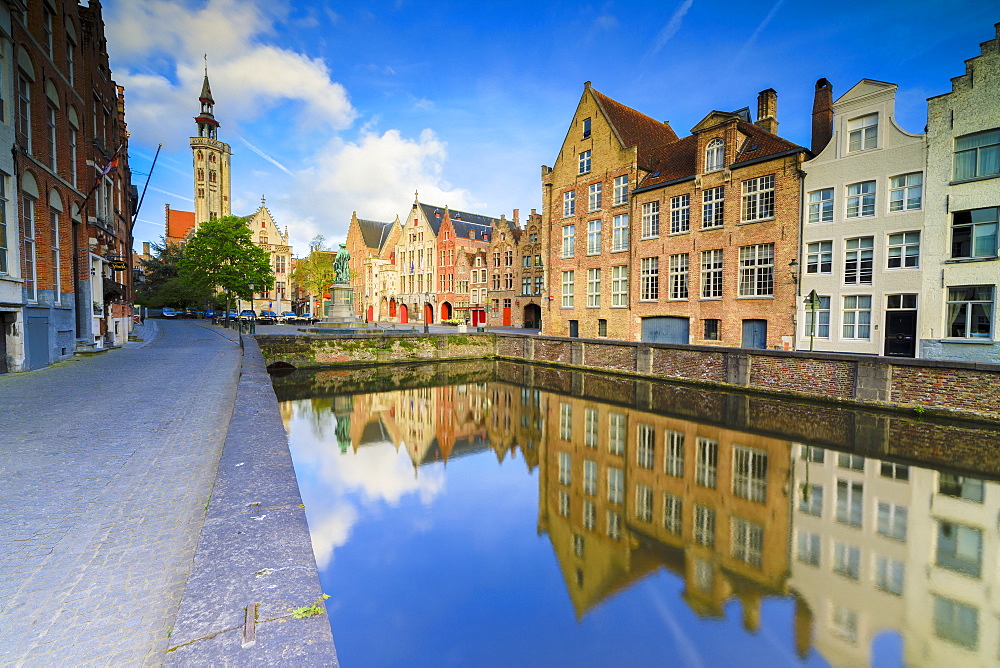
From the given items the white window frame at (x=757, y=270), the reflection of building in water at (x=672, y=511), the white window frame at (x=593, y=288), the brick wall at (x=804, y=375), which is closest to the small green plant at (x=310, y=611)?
the reflection of building in water at (x=672, y=511)

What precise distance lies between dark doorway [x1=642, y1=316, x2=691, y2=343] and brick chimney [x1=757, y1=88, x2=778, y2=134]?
11.6 m

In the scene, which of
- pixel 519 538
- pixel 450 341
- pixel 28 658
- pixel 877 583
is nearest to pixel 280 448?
pixel 28 658

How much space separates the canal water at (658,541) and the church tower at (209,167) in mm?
63905

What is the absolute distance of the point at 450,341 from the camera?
93.0 ft

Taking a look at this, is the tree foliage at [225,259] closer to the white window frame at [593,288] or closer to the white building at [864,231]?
the white window frame at [593,288]

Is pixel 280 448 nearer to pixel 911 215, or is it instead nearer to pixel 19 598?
pixel 19 598

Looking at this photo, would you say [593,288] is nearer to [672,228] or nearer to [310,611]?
[672,228]

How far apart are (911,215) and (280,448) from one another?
21415 mm

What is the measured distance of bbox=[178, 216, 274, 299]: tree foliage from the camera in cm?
3130

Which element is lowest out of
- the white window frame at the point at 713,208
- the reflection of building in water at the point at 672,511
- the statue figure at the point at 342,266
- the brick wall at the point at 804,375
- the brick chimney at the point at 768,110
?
the reflection of building in water at the point at 672,511

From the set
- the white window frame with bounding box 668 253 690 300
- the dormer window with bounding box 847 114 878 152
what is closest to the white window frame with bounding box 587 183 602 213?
the white window frame with bounding box 668 253 690 300

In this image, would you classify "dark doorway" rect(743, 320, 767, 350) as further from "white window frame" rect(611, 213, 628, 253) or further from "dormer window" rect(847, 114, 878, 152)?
"white window frame" rect(611, 213, 628, 253)

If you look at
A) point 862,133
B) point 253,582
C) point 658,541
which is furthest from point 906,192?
point 253,582

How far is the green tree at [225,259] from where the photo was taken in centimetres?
3130
